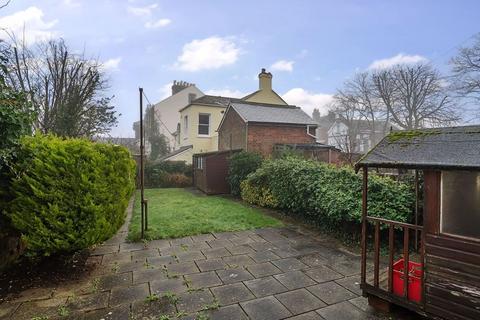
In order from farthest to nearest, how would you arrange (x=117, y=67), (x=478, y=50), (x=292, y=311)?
(x=478, y=50) → (x=117, y=67) → (x=292, y=311)

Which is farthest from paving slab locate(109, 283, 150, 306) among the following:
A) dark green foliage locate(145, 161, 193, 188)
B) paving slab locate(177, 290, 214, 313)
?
dark green foliage locate(145, 161, 193, 188)

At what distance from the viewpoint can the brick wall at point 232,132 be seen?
50.7 ft

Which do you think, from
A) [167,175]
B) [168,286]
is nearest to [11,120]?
[168,286]

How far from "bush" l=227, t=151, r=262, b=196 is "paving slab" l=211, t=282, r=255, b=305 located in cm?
804

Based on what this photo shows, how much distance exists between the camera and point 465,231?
2.57 metres

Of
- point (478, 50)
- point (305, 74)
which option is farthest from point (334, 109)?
point (305, 74)

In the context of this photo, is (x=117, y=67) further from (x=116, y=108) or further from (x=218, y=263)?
(x=218, y=263)

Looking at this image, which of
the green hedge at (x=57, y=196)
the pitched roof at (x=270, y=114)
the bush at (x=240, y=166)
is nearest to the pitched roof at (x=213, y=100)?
the pitched roof at (x=270, y=114)

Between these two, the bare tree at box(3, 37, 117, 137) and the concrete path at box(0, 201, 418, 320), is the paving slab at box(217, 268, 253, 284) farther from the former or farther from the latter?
the bare tree at box(3, 37, 117, 137)

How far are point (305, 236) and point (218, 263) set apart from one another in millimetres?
2656

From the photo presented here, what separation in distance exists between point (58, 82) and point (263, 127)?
33.3ft

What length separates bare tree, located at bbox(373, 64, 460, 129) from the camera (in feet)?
80.6

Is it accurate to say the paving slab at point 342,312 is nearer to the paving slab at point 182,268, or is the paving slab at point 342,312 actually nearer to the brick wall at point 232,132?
the paving slab at point 182,268

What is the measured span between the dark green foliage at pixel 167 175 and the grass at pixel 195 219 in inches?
258
